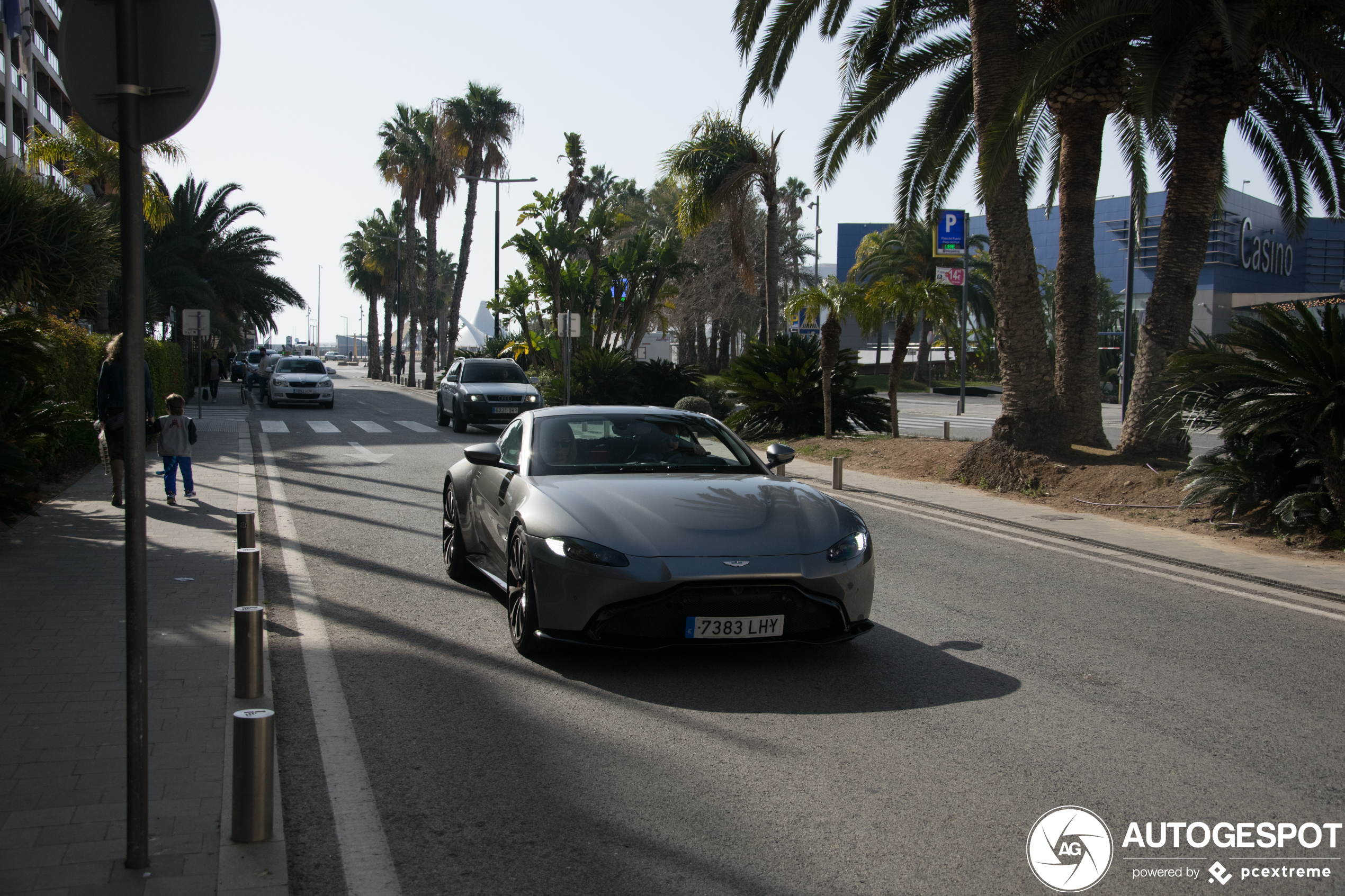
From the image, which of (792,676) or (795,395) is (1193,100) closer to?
(795,395)

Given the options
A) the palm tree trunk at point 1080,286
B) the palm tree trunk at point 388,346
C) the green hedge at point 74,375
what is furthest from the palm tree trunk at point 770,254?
the palm tree trunk at point 388,346

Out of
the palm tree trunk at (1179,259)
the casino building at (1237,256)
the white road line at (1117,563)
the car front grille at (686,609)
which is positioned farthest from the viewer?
the casino building at (1237,256)

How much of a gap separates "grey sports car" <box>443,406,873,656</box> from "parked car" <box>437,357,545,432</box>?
17.6 meters

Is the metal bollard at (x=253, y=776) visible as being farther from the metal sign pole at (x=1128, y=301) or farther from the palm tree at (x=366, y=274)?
the palm tree at (x=366, y=274)

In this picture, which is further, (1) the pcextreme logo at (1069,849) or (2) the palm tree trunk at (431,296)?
(2) the palm tree trunk at (431,296)

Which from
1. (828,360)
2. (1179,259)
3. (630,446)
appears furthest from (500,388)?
(630,446)

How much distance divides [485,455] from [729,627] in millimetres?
2444

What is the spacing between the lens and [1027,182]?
746 inches

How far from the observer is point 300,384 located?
3428 cm

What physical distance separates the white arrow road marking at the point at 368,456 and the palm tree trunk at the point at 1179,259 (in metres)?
11.7

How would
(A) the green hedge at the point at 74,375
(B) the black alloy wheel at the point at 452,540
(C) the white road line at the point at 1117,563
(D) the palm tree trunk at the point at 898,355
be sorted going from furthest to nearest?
1. (D) the palm tree trunk at the point at 898,355
2. (A) the green hedge at the point at 74,375
3. (B) the black alloy wheel at the point at 452,540
4. (C) the white road line at the point at 1117,563

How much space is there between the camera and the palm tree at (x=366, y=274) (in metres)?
85.5

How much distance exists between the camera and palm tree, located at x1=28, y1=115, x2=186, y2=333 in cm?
2673

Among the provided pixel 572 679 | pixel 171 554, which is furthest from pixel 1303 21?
pixel 171 554
